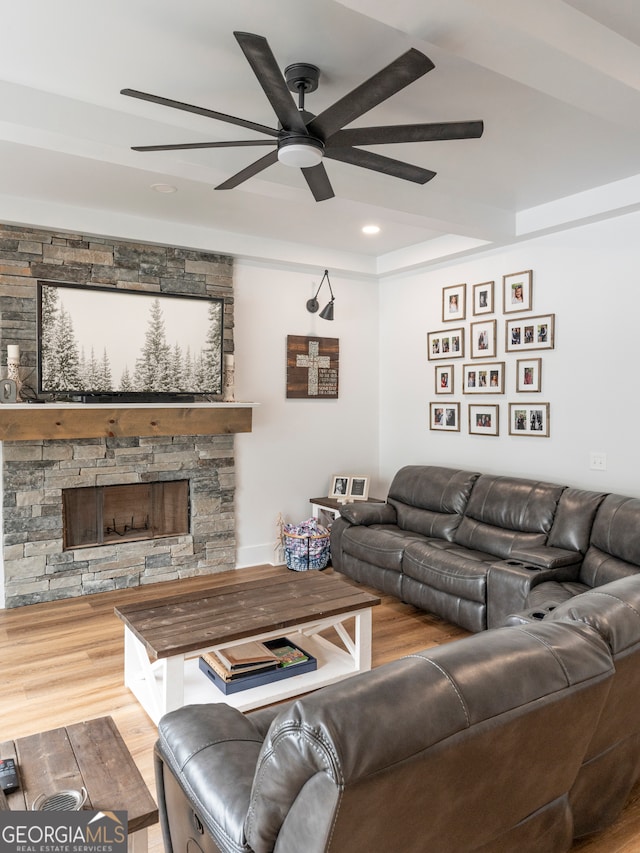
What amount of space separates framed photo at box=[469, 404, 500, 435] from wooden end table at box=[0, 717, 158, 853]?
359 centimetres

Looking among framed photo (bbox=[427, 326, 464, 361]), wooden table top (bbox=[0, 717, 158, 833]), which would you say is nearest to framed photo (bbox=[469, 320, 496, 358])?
framed photo (bbox=[427, 326, 464, 361])

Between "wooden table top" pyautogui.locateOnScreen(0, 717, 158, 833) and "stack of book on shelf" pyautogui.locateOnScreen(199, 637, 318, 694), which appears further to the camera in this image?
"stack of book on shelf" pyautogui.locateOnScreen(199, 637, 318, 694)

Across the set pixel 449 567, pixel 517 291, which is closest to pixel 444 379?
pixel 517 291

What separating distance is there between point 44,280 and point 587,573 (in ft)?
12.7

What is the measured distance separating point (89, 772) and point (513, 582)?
2.38 m

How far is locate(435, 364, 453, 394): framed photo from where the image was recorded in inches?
196

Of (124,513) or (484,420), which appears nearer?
(124,513)

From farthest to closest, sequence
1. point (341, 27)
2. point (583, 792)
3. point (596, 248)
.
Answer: point (596, 248), point (341, 27), point (583, 792)

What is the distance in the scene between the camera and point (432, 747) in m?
1.04

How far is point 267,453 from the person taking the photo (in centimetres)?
509

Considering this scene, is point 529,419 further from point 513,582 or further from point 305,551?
point 305,551

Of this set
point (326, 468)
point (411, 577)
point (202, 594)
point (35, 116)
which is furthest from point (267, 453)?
point (35, 116)

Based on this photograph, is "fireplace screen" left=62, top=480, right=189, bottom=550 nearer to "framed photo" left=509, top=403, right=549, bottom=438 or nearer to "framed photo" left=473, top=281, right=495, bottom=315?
"framed photo" left=509, top=403, right=549, bottom=438

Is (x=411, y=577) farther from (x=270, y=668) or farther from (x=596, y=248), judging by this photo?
(x=596, y=248)
